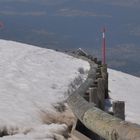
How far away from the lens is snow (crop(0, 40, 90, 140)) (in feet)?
37.3

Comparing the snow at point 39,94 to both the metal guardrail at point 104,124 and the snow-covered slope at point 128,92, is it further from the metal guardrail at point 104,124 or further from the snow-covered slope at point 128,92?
the metal guardrail at point 104,124

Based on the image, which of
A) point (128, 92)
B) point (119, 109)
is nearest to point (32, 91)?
point (119, 109)

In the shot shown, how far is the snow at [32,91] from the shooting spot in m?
11.4

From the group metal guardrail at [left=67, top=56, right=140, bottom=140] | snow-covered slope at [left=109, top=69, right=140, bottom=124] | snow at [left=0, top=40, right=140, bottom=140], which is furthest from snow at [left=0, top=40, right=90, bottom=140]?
snow-covered slope at [left=109, top=69, right=140, bottom=124]

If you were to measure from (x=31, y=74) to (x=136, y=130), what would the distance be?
10.5 meters

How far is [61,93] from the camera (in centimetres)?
1508

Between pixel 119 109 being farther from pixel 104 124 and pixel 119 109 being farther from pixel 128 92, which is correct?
pixel 128 92

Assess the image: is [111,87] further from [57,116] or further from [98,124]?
[98,124]

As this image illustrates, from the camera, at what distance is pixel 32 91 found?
14938 mm

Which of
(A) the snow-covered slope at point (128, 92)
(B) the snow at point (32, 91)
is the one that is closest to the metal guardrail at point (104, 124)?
(B) the snow at point (32, 91)

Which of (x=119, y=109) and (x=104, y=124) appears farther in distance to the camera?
(x=119, y=109)

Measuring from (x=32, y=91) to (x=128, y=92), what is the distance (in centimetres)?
846

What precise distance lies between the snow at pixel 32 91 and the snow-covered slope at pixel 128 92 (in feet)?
3.98

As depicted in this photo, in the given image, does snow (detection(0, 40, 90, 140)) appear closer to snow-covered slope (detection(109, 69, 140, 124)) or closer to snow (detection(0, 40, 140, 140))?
snow (detection(0, 40, 140, 140))
